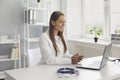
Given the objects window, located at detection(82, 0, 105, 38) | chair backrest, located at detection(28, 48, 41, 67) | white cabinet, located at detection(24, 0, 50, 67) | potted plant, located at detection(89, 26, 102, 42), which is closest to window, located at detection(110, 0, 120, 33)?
window, located at detection(82, 0, 105, 38)

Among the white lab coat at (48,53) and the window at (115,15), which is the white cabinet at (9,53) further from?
the window at (115,15)

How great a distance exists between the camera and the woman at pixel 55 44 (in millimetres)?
2154

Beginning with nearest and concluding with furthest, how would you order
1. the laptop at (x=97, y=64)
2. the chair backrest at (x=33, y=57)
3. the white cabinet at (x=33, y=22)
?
1. the laptop at (x=97, y=64)
2. the chair backrest at (x=33, y=57)
3. the white cabinet at (x=33, y=22)

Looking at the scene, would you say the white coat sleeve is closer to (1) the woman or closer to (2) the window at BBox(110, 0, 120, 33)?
(1) the woman

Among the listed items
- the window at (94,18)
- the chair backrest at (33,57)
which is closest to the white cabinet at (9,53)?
the window at (94,18)

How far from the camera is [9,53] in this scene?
4.01 metres

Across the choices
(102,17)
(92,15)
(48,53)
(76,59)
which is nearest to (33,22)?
(92,15)

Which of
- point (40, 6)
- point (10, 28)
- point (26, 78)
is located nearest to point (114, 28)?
point (40, 6)

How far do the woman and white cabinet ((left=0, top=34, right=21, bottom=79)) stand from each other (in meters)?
1.71

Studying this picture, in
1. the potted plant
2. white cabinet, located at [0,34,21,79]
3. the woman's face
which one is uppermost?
the woman's face

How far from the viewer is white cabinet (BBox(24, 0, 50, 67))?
158 inches

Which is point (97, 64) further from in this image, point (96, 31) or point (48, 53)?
point (96, 31)

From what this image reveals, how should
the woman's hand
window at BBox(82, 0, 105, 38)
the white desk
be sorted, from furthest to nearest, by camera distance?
window at BBox(82, 0, 105, 38), the woman's hand, the white desk

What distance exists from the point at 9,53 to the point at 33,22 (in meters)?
0.83
